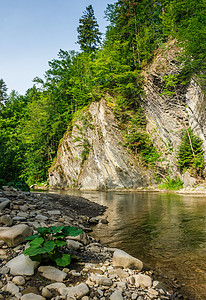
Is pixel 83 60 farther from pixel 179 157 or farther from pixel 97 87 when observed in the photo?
pixel 179 157

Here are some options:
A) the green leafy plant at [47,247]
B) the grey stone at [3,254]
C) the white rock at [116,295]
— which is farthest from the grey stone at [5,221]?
the white rock at [116,295]

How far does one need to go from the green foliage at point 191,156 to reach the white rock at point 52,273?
16147mm

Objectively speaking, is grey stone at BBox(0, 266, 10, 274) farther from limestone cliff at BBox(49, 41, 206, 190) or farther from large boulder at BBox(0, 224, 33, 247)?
limestone cliff at BBox(49, 41, 206, 190)

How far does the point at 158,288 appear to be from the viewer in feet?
8.51

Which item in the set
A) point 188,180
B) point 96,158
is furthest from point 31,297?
point 96,158

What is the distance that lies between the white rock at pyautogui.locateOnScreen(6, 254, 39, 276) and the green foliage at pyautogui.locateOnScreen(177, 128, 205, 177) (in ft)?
53.6

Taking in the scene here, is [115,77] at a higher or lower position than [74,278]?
higher

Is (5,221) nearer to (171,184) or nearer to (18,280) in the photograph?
(18,280)

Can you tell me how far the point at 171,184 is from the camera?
1872cm

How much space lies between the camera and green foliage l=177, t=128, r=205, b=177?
16375 millimetres

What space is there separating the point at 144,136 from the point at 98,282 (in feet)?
68.4

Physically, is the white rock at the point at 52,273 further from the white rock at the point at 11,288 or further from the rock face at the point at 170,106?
the rock face at the point at 170,106

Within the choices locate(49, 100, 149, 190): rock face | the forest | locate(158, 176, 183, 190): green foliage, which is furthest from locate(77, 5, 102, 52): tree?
locate(158, 176, 183, 190): green foliage

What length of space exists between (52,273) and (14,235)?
97 centimetres
